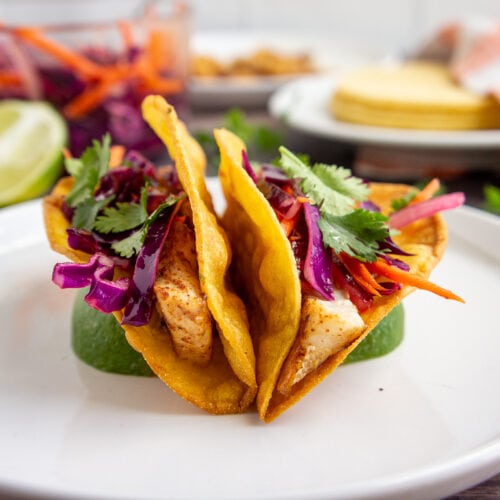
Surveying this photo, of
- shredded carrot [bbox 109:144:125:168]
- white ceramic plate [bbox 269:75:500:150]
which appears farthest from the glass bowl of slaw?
shredded carrot [bbox 109:144:125:168]

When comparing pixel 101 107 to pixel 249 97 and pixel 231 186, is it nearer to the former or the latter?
pixel 249 97

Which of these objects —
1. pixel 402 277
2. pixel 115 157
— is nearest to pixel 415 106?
pixel 115 157

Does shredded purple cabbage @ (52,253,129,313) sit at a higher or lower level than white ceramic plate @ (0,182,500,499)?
higher

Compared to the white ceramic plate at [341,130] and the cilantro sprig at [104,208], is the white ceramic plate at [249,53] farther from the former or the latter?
the cilantro sprig at [104,208]

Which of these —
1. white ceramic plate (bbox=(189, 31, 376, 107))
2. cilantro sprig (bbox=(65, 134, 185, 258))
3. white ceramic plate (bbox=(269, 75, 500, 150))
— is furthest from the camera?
white ceramic plate (bbox=(189, 31, 376, 107))

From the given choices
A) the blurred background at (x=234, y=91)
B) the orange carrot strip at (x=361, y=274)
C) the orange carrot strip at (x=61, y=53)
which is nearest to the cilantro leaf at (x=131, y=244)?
the orange carrot strip at (x=361, y=274)

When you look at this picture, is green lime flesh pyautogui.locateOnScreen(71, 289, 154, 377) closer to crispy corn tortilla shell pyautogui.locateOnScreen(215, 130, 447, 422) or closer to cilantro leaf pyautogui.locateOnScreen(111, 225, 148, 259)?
cilantro leaf pyautogui.locateOnScreen(111, 225, 148, 259)

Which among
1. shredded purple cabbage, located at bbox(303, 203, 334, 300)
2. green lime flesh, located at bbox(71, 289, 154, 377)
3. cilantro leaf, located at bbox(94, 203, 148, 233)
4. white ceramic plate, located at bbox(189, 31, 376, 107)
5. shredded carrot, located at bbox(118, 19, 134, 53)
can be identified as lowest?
white ceramic plate, located at bbox(189, 31, 376, 107)

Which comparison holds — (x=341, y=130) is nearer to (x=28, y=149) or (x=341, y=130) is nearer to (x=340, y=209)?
(x=28, y=149)
